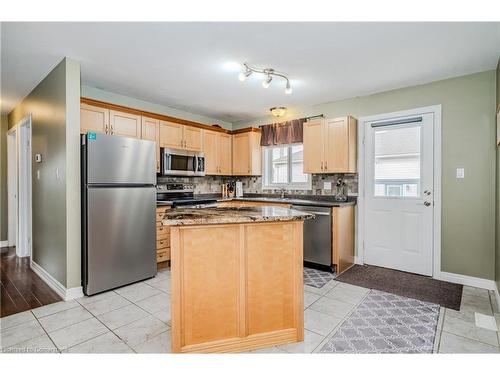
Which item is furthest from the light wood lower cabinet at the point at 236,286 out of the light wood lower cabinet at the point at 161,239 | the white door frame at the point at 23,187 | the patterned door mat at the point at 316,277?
the white door frame at the point at 23,187

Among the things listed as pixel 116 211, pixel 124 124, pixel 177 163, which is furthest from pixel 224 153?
pixel 116 211

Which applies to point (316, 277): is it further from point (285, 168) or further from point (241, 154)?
point (241, 154)

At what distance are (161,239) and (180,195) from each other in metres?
1.04

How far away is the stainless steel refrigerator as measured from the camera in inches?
108

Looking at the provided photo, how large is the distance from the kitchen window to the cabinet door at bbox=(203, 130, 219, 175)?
0.92 meters

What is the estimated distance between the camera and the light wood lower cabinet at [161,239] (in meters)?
3.57

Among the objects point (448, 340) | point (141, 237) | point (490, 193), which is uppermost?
point (490, 193)

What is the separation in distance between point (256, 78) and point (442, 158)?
2.38 metres

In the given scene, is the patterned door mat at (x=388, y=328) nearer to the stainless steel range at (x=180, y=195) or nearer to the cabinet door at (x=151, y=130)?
the stainless steel range at (x=180, y=195)

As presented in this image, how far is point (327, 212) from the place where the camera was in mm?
3562

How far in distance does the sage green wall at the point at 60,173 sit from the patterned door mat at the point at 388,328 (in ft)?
8.19

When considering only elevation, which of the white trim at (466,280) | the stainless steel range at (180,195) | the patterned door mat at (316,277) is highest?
the stainless steel range at (180,195)
